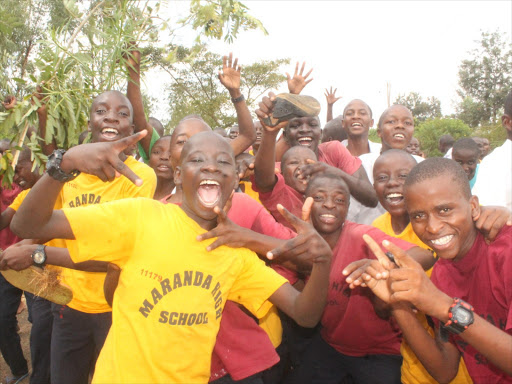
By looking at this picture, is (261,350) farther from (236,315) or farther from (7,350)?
(7,350)

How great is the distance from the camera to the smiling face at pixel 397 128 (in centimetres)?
446

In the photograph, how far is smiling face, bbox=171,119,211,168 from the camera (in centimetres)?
313

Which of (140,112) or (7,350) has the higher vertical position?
(140,112)

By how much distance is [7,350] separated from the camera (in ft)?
14.3

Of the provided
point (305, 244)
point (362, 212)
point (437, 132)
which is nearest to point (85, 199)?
point (305, 244)

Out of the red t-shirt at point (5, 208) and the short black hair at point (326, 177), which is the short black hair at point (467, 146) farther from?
the red t-shirt at point (5, 208)

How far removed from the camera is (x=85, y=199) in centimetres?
279

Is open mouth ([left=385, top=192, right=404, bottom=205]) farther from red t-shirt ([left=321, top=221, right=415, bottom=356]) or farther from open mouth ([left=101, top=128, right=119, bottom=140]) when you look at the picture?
open mouth ([left=101, top=128, right=119, bottom=140])

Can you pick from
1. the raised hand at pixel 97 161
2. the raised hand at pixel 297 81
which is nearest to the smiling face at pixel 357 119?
the raised hand at pixel 297 81

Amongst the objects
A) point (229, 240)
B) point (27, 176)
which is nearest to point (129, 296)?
point (229, 240)

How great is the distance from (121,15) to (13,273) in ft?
7.47

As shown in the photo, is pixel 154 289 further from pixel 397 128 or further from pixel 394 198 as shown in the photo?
pixel 397 128

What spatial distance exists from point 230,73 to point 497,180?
84.0 inches

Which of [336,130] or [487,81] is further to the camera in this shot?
[487,81]
